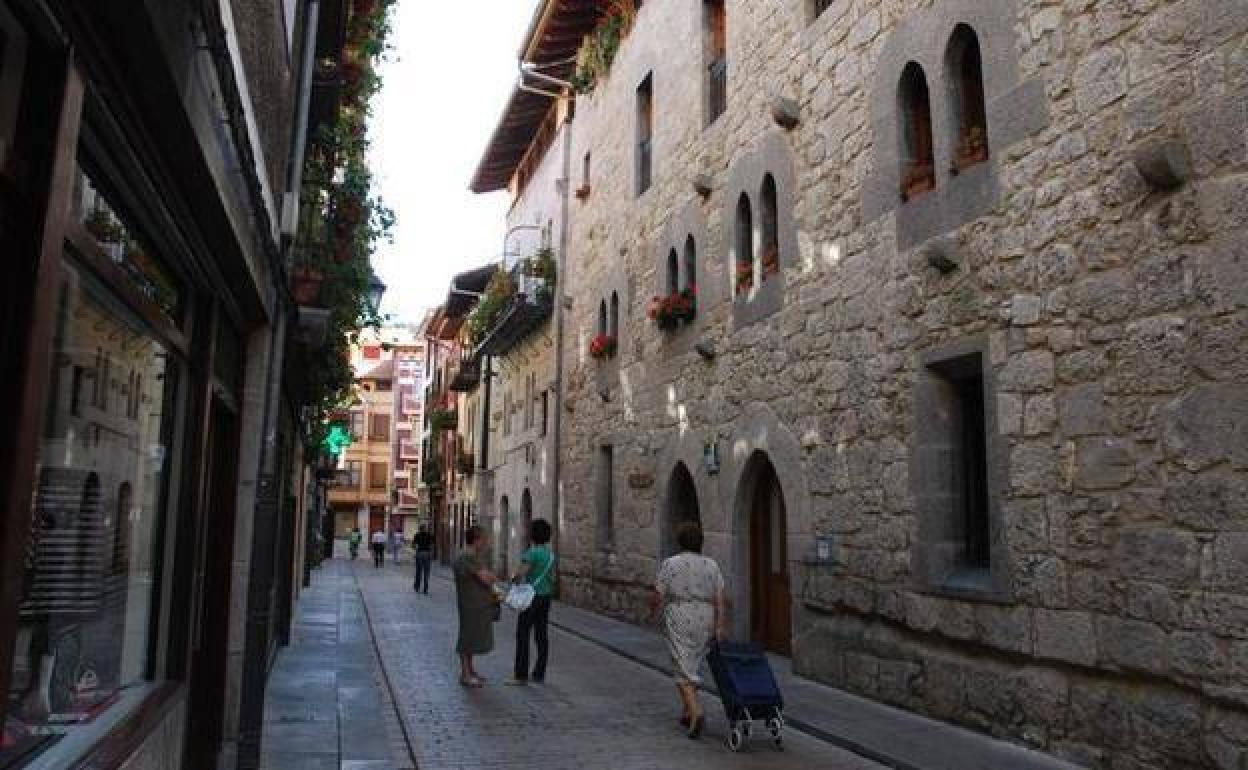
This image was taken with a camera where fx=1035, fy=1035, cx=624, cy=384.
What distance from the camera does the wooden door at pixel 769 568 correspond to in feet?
36.4

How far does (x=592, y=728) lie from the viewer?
7645mm

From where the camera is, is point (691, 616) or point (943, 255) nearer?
point (691, 616)

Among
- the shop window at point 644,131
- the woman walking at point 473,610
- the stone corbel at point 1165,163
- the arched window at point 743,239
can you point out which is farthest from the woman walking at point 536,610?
the shop window at point 644,131

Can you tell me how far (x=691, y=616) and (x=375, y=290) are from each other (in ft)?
17.8

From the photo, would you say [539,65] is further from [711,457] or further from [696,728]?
[696,728]

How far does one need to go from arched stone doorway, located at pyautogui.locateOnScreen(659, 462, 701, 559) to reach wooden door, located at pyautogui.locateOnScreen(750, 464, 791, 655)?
214 cm

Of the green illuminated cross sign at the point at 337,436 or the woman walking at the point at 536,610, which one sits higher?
the green illuminated cross sign at the point at 337,436

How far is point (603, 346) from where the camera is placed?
1667cm

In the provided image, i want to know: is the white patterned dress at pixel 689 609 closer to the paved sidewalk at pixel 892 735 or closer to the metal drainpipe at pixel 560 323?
the paved sidewalk at pixel 892 735

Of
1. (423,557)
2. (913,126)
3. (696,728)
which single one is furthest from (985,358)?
(423,557)

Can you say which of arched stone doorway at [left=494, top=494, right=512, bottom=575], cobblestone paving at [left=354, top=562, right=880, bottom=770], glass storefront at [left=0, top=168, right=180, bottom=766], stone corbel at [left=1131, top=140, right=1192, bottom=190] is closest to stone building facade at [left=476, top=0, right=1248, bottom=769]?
stone corbel at [left=1131, top=140, right=1192, bottom=190]

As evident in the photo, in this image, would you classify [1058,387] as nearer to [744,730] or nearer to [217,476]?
[744,730]

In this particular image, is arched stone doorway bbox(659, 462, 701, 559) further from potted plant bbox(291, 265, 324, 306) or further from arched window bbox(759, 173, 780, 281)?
potted plant bbox(291, 265, 324, 306)

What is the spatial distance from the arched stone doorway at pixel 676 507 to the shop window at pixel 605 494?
290 cm
